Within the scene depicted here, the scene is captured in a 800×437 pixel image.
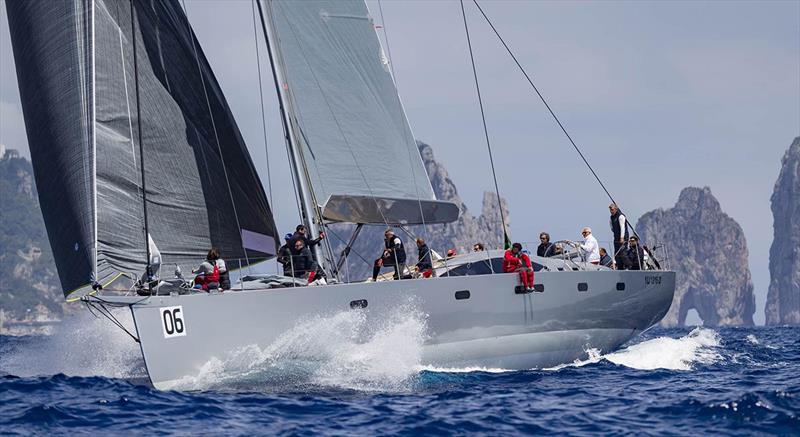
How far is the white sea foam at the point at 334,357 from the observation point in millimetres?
13227

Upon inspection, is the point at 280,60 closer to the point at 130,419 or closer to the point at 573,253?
the point at 573,253

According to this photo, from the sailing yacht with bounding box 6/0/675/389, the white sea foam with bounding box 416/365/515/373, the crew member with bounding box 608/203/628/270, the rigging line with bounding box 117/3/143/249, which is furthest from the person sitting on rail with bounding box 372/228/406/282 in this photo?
the crew member with bounding box 608/203/628/270

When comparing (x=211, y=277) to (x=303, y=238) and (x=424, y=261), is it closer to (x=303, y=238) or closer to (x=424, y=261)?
(x=303, y=238)

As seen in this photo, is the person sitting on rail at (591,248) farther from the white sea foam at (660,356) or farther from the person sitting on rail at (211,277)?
the person sitting on rail at (211,277)

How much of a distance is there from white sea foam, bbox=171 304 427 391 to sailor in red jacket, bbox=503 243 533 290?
1.92 metres

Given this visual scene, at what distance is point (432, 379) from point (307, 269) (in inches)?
104

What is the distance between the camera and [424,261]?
621 inches

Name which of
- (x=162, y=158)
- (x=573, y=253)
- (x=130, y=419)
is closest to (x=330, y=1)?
(x=162, y=158)

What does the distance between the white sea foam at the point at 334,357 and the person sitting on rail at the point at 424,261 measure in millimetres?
1060

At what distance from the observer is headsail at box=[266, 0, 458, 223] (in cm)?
1641

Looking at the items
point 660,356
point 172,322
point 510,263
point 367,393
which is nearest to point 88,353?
point 172,322

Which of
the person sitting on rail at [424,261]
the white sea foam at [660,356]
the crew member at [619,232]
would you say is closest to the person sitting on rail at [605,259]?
the crew member at [619,232]

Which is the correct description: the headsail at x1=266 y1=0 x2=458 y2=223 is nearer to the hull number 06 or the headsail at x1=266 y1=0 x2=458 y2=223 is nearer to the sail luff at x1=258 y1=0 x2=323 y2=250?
the sail luff at x1=258 y1=0 x2=323 y2=250

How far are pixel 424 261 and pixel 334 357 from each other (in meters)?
2.67
